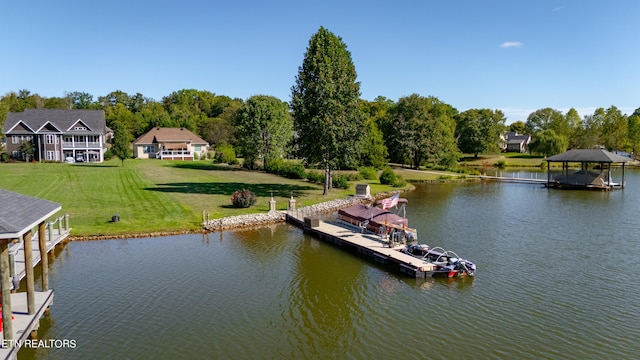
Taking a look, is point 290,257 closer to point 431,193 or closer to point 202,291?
point 202,291

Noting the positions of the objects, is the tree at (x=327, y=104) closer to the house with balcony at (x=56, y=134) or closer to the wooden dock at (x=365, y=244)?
the wooden dock at (x=365, y=244)

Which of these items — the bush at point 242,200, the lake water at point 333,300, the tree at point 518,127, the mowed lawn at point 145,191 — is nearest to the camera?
the lake water at point 333,300

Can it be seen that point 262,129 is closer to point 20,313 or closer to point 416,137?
point 416,137

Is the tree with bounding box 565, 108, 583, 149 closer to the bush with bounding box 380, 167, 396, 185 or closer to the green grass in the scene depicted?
the green grass

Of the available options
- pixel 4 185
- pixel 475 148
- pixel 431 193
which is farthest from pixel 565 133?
pixel 4 185

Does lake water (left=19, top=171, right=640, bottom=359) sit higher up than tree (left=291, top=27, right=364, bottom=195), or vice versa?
tree (left=291, top=27, right=364, bottom=195)

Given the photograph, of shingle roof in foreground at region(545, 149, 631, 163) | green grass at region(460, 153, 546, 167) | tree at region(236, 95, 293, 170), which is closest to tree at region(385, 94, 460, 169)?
green grass at region(460, 153, 546, 167)

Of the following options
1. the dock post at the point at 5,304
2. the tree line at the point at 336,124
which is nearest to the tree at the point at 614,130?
the tree line at the point at 336,124
